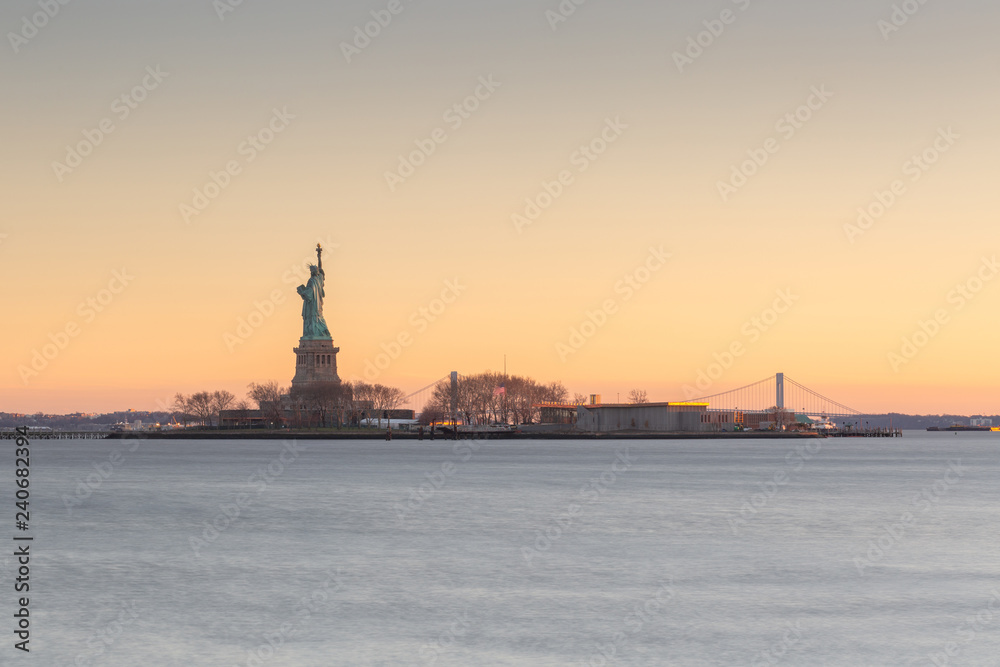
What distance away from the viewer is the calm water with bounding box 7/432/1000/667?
20281 mm

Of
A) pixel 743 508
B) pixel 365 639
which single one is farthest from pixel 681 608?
pixel 743 508

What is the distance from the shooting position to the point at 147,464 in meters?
100

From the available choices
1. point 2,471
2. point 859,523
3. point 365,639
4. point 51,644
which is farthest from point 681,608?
point 2,471

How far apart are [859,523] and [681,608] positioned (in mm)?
21042

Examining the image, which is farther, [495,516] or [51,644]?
[495,516]

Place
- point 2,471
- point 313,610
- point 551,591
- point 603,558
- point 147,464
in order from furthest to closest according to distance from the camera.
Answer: point 147,464
point 2,471
point 603,558
point 551,591
point 313,610

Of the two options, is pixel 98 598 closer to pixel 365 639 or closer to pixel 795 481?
pixel 365 639

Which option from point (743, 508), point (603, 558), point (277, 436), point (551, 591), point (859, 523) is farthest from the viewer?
point (277, 436)

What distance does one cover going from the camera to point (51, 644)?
20.6m

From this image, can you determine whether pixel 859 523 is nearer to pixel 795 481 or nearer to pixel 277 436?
pixel 795 481

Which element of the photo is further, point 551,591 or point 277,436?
point 277,436

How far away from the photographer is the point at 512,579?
91.6 feet

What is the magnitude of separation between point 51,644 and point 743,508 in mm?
33935

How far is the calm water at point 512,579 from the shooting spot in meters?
20.3
